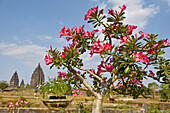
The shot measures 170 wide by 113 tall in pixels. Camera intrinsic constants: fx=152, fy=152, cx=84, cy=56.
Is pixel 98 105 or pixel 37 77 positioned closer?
pixel 98 105

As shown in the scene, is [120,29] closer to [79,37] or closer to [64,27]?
[79,37]

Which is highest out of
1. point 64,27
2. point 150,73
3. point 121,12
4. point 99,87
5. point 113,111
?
point 121,12

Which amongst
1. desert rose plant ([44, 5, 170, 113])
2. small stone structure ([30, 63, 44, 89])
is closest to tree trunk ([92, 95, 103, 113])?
desert rose plant ([44, 5, 170, 113])

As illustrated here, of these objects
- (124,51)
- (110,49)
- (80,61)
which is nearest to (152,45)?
(124,51)

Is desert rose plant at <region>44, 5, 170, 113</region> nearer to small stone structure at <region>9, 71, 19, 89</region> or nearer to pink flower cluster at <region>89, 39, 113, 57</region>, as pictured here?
pink flower cluster at <region>89, 39, 113, 57</region>

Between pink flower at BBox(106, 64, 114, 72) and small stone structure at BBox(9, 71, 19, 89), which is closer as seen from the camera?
pink flower at BBox(106, 64, 114, 72)

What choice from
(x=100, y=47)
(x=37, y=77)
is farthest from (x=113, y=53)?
(x=37, y=77)

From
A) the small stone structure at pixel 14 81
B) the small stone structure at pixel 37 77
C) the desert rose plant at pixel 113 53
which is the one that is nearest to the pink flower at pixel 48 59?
the desert rose plant at pixel 113 53

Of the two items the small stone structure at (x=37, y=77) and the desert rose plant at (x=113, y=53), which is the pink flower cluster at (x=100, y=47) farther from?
the small stone structure at (x=37, y=77)

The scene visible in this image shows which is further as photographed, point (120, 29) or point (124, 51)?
point (120, 29)

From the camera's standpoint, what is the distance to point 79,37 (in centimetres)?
314

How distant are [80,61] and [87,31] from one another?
0.69 metres

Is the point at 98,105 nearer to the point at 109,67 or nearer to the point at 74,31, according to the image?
the point at 109,67

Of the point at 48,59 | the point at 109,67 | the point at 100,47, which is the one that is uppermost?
the point at 100,47
